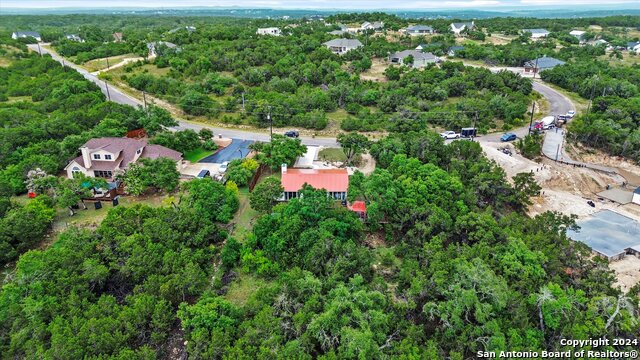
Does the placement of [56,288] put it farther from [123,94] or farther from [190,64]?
[190,64]

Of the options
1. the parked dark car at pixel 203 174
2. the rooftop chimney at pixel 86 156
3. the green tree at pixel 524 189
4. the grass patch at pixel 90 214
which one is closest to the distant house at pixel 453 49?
the green tree at pixel 524 189

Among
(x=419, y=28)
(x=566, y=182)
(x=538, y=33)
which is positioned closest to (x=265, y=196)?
(x=566, y=182)

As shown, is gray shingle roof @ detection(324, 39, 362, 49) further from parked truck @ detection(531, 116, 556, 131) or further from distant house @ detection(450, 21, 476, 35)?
parked truck @ detection(531, 116, 556, 131)

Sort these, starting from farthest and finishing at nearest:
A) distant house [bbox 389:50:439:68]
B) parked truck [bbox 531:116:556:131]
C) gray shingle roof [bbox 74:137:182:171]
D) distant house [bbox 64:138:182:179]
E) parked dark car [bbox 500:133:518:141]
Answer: distant house [bbox 389:50:439:68] < parked truck [bbox 531:116:556:131] < parked dark car [bbox 500:133:518:141] < gray shingle roof [bbox 74:137:182:171] < distant house [bbox 64:138:182:179]

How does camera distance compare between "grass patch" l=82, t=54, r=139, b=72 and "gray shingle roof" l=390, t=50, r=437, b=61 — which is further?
"gray shingle roof" l=390, t=50, r=437, b=61

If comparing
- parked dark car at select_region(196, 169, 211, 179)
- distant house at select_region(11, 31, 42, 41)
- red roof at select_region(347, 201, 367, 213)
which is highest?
distant house at select_region(11, 31, 42, 41)

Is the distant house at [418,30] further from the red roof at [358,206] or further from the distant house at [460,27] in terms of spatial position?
the red roof at [358,206]

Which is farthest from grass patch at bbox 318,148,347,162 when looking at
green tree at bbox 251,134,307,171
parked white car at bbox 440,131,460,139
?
parked white car at bbox 440,131,460,139
